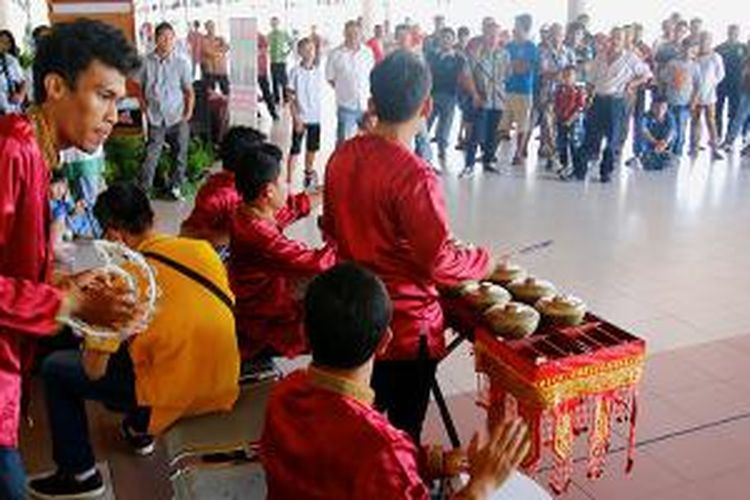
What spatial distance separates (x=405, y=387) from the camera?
2594 mm

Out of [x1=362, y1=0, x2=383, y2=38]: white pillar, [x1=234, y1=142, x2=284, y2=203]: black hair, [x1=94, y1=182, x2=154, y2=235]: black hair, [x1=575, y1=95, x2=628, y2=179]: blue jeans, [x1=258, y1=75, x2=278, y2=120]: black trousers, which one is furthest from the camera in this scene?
[x1=362, y1=0, x2=383, y2=38]: white pillar

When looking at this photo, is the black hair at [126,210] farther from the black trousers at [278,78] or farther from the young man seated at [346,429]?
the black trousers at [278,78]

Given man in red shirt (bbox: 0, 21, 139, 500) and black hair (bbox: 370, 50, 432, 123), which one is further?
black hair (bbox: 370, 50, 432, 123)

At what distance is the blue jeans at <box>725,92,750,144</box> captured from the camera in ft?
31.2

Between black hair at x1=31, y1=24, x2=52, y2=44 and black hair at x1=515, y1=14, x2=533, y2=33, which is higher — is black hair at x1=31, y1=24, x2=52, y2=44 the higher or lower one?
the lower one

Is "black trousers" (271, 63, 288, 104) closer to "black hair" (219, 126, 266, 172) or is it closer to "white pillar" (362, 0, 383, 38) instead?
"white pillar" (362, 0, 383, 38)

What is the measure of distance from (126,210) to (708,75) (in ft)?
25.4

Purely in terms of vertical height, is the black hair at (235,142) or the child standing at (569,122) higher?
the black hair at (235,142)

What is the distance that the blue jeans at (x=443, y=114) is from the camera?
9117mm

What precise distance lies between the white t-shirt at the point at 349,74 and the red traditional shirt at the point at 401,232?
5865mm

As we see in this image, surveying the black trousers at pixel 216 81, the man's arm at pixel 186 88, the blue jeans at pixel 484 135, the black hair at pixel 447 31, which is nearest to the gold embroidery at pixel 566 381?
the man's arm at pixel 186 88

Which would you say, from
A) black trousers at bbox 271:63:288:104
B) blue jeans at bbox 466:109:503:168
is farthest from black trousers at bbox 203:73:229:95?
blue jeans at bbox 466:109:503:168

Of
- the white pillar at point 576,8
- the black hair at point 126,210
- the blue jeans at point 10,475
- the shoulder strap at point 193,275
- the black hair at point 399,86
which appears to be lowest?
the blue jeans at point 10,475

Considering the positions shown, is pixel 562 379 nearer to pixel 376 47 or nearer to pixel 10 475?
pixel 10 475
